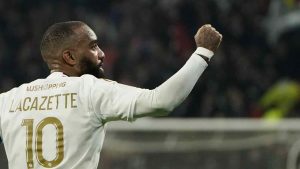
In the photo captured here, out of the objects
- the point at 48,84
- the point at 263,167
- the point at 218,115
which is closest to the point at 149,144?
the point at 263,167

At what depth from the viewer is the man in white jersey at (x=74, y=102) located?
3.63 meters

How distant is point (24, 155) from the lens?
392 cm

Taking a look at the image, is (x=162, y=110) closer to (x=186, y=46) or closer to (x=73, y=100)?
(x=73, y=100)

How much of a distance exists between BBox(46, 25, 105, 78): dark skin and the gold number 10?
0.25m

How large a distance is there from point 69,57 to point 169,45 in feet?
31.4

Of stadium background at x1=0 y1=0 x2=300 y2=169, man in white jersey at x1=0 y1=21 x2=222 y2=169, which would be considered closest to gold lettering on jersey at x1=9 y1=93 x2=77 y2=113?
man in white jersey at x1=0 y1=21 x2=222 y2=169

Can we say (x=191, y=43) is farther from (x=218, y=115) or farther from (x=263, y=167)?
(x=263, y=167)

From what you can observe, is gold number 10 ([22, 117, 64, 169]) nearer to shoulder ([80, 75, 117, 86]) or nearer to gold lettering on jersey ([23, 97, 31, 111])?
gold lettering on jersey ([23, 97, 31, 111])

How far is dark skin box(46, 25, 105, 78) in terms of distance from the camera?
13.0ft

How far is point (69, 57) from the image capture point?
3982 mm

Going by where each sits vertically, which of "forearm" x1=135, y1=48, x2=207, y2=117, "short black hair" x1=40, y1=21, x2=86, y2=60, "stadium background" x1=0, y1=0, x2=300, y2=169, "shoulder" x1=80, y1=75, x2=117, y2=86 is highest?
"stadium background" x1=0, y1=0, x2=300, y2=169

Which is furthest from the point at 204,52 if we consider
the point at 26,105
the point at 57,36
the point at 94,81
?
the point at 26,105

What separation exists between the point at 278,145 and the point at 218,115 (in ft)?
7.42

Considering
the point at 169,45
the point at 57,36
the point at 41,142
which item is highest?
the point at 169,45
